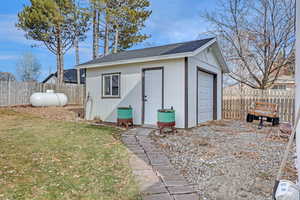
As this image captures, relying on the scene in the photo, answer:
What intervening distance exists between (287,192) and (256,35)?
13.0m

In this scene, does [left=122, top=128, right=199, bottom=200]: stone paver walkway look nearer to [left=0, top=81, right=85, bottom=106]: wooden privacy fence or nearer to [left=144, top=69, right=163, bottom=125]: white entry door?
[left=144, top=69, right=163, bottom=125]: white entry door

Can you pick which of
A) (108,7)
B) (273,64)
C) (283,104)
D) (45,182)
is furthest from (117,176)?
(108,7)

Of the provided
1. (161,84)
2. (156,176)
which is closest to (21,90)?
(161,84)

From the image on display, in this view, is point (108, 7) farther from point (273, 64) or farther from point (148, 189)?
point (148, 189)

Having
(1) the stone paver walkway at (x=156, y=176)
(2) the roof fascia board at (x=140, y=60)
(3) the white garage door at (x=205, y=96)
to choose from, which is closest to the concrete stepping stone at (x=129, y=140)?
(1) the stone paver walkway at (x=156, y=176)

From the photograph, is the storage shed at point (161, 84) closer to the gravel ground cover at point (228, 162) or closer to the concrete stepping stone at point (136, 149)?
the gravel ground cover at point (228, 162)

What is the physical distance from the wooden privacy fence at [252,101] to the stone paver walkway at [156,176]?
703 centimetres

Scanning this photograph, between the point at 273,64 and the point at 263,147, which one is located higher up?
the point at 273,64

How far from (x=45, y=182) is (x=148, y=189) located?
4.51 ft

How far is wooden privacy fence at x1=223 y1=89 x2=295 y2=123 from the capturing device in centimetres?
905

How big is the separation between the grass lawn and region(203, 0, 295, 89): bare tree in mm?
11585

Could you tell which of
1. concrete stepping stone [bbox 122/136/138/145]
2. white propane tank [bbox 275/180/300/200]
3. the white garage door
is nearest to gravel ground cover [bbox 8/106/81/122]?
concrete stepping stone [bbox 122/136/138/145]

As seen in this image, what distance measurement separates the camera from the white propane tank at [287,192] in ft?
6.09

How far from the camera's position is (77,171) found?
9.92ft
